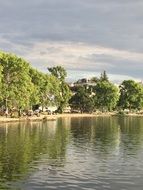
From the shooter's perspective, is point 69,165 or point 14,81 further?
point 14,81

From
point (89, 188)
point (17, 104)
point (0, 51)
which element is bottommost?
point (89, 188)

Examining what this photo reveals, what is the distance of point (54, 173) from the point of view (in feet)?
184

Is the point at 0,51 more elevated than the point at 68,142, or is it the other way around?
the point at 0,51

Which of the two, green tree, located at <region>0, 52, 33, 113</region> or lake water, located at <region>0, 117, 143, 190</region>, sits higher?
green tree, located at <region>0, 52, 33, 113</region>

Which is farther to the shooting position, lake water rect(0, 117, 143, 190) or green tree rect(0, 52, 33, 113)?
green tree rect(0, 52, 33, 113)

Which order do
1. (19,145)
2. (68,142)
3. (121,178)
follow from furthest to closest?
(68,142) < (19,145) < (121,178)

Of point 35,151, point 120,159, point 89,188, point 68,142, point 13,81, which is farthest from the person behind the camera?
point 13,81

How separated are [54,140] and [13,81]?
76.3 m

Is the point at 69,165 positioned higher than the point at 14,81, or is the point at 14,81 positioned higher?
the point at 14,81

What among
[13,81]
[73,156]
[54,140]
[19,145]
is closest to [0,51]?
[13,81]

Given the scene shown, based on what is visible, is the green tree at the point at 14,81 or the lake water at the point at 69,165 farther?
the green tree at the point at 14,81

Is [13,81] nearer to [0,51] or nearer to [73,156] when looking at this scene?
[0,51]

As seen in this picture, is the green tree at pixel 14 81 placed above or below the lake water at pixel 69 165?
above

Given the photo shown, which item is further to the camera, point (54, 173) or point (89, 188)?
point (54, 173)
